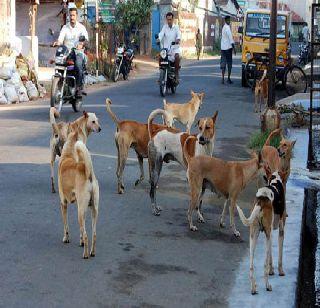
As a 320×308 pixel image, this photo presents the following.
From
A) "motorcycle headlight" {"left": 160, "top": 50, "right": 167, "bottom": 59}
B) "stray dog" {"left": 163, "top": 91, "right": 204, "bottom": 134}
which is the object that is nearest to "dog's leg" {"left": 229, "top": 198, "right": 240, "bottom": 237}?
"stray dog" {"left": 163, "top": 91, "right": 204, "bottom": 134}

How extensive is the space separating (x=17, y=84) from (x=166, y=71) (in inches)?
152

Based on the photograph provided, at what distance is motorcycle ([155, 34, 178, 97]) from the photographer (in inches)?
754

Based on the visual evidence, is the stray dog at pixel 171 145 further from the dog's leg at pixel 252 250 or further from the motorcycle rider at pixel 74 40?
the motorcycle rider at pixel 74 40

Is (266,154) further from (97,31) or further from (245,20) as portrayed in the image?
(97,31)

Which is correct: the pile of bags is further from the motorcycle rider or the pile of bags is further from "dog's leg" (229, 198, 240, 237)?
"dog's leg" (229, 198, 240, 237)

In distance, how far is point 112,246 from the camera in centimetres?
639

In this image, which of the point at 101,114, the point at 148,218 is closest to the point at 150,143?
the point at 148,218

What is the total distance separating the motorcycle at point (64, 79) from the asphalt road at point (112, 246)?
3.39 metres

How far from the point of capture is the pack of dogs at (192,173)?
546cm

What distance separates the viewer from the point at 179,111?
12.1 m

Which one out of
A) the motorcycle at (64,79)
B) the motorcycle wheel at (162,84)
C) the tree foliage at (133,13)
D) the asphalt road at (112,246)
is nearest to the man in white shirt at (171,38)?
the motorcycle wheel at (162,84)

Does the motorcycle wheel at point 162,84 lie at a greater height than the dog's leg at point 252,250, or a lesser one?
greater

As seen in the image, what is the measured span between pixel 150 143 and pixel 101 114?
7588 millimetres

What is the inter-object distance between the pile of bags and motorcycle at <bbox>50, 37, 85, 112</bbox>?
3167 mm
